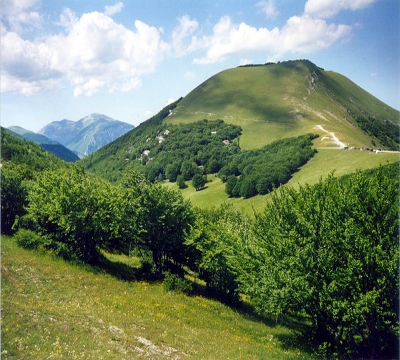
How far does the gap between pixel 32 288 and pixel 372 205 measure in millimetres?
26716

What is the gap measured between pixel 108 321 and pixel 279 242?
1418 centimetres

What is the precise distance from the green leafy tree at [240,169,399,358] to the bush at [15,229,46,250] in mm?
24442

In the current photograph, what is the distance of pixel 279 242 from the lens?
2486 centimetres

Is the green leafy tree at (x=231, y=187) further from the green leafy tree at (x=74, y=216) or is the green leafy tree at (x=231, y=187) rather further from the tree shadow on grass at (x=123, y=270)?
the green leafy tree at (x=74, y=216)

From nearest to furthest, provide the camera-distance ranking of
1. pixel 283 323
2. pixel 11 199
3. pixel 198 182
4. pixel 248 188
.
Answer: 1. pixel 283 323
2. pixel 11 199
3. pixel 248 188
4. pixel 198 182

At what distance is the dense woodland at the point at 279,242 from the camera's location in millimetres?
21203

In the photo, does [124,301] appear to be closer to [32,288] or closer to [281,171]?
[32,288]

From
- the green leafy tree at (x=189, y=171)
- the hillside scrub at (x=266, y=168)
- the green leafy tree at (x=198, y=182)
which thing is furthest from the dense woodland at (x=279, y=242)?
the green leafy tree at (x=189, y=171)

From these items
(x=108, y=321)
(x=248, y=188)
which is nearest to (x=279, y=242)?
(x=108, y=321)

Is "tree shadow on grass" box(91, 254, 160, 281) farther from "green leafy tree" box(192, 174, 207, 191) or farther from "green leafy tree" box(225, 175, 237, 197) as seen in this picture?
"green leafy tree" box(192, 174, 207, 191)

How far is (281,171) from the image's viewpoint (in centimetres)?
14150

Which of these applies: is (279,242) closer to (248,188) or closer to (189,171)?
(248,188)

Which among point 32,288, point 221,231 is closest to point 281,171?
point 221,231

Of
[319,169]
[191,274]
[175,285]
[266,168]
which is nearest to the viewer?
[175,285]
